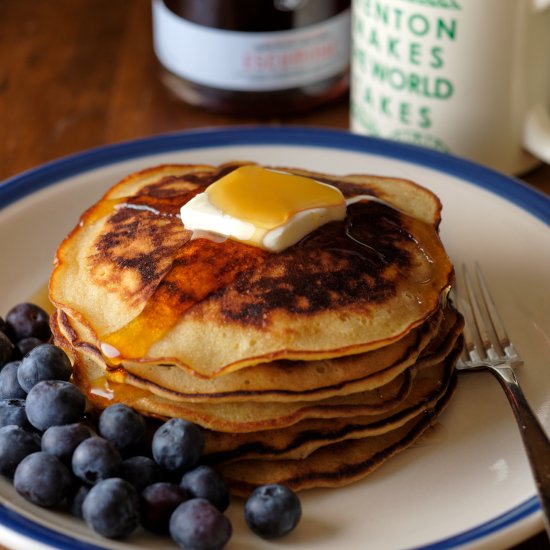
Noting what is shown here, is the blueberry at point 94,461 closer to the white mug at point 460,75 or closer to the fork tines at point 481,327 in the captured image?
the fork tines at point 481,327

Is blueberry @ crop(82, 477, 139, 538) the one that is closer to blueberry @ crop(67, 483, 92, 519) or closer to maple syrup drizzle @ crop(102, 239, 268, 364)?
blueberry @ crop(67, 483, 92, 519)

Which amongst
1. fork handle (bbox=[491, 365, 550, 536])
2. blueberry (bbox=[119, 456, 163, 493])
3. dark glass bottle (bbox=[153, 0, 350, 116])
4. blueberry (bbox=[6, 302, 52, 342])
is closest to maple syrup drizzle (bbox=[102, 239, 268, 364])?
blueberry (bbox=[119, 456, 163, 493])

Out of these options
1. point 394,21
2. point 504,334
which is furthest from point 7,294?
point 394,21

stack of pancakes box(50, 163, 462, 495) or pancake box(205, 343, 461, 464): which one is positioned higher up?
stack of pancakes box(50, 163, 462, 495)

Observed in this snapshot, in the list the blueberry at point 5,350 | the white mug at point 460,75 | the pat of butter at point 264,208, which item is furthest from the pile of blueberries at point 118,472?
the white mug at point 460,75

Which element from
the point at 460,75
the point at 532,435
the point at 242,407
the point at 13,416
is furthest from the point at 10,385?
the point at 460,75

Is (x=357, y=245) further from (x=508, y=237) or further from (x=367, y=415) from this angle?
(x=508, y=237)

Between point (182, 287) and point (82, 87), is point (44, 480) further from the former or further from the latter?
point (82, 87)

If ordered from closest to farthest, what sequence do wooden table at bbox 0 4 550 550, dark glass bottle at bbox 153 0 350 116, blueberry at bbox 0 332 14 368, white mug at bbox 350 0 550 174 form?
blueberry at bbox 0 332 14 368
white mug at bbox 350 0 550 174
dark glass bottle at bbox 153 0 350 116
wooden table at bbox 0 4 550 550
